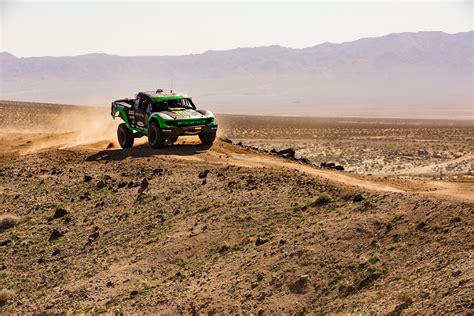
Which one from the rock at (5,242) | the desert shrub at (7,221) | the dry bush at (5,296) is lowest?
the dry bush at (5,296)

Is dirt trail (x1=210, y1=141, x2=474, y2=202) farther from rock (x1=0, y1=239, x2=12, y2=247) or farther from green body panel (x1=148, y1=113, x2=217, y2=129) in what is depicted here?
rock (x1=0, y1=239, x2=12, y2=247)

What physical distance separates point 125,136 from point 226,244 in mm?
10981

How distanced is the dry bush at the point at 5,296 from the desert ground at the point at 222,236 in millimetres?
30

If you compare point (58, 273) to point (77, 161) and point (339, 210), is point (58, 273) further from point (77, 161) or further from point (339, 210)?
point (77, 161)

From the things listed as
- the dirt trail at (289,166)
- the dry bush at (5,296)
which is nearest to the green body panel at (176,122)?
the dirt trail at (289,166)

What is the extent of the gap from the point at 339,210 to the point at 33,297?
263 inches

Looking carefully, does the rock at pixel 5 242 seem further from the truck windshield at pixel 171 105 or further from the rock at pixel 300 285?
the rock at pixel 300 285

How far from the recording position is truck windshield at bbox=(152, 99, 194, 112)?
22.1 meters

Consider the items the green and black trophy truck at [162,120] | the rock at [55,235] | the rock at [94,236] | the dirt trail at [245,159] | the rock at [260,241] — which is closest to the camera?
the rock at [260,241]

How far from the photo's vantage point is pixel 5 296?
1323 centimetres

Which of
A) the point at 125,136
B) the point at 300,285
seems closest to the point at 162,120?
the point at 125,136

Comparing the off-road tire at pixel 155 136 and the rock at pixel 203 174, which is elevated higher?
the off-road tire at pixel 155 136

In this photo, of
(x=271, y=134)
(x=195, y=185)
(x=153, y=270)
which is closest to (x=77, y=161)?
(x=195, y=185)

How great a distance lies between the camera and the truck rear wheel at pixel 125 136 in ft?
76.5
